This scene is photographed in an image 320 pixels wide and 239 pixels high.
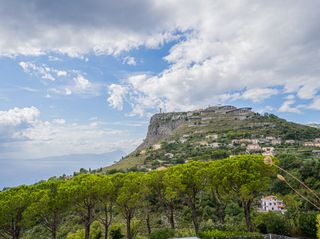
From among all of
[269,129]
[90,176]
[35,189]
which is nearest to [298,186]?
[90,176]

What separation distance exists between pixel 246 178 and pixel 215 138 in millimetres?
76049

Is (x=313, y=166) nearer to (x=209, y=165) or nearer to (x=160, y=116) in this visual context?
(x=209, y=165)

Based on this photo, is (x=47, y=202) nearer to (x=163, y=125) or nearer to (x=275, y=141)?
(x=275, y=141)

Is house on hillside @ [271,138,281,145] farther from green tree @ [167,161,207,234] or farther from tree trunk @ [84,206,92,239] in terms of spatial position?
tree trunk @ [84,206,92,239]

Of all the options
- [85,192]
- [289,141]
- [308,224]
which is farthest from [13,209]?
[289,141]

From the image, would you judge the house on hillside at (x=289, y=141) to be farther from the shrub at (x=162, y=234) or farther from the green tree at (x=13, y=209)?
the green tree at (x=13, y=209)

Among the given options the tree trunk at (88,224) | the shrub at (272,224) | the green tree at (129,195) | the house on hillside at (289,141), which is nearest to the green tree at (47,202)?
the tree trunk at (88,224)

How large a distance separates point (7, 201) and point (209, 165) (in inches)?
548

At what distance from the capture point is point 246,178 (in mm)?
20219

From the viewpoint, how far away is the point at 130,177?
76.6 feet

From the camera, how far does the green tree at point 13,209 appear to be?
18.5 m

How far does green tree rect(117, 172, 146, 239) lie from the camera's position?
72.2 ft

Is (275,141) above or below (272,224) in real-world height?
above

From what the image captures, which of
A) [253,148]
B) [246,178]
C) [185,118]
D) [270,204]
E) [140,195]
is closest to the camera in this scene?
[246,178]
